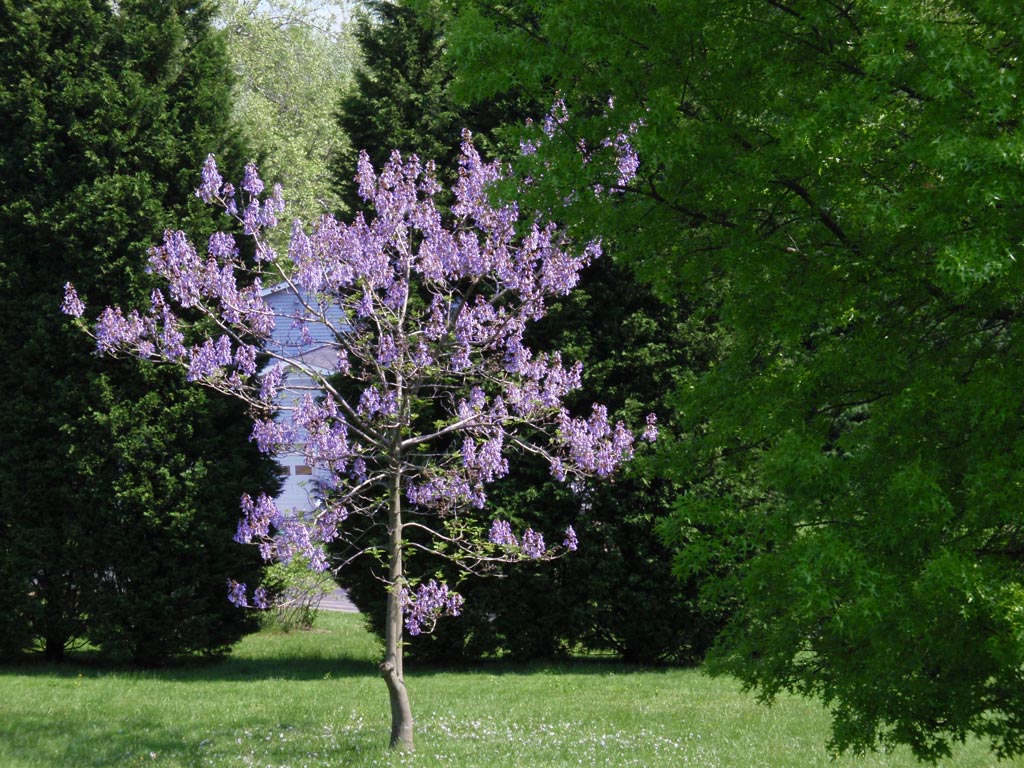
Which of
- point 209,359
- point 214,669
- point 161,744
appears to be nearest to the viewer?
point 161,744

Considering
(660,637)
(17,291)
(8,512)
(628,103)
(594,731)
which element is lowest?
(594,731)

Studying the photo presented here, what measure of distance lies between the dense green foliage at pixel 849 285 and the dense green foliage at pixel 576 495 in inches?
253

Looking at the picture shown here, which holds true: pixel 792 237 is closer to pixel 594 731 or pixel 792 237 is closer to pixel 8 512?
pixel 594 731

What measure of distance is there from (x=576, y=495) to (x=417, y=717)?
12.5 ft

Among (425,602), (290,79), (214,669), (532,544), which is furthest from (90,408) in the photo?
(290,79)

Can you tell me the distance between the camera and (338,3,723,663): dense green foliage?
40.1 feet

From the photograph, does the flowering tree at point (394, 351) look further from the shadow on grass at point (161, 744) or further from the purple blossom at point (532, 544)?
the shadow on grass at point (161, 744)

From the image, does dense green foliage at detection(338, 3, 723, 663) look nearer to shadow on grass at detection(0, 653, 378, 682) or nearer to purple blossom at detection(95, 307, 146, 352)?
shadow on grass at detection(0, 653, 378, 682)

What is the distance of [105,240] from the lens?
12.0 meters

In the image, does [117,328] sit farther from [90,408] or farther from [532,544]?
[532,544]

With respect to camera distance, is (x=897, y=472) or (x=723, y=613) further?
(x=723, y=613)

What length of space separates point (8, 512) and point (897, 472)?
1057 centimetres

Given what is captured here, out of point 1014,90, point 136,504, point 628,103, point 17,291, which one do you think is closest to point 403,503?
point 136,504

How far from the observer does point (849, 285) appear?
4.86 metres
